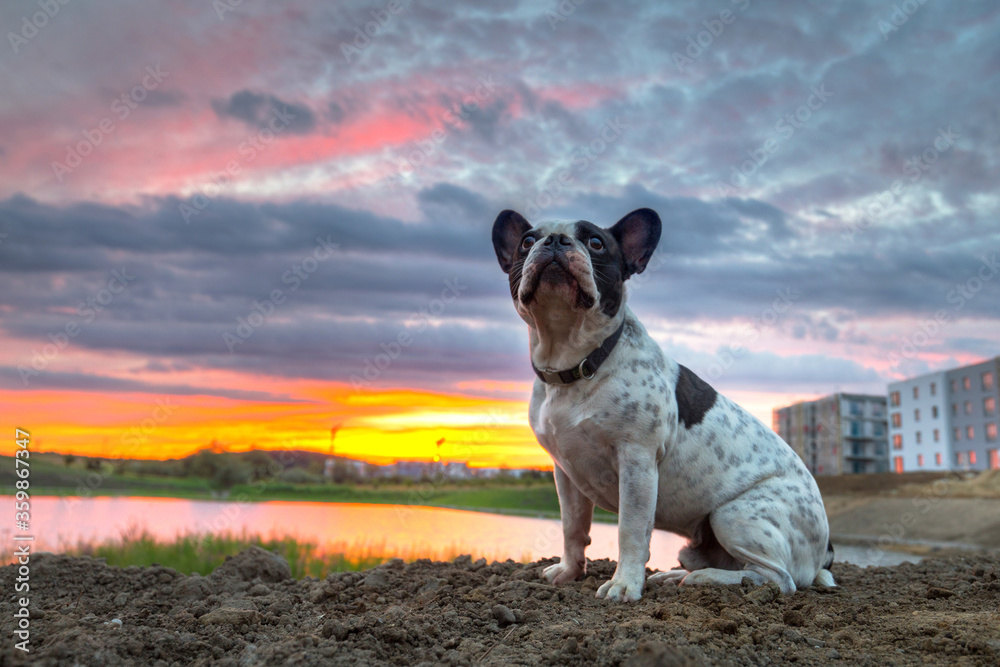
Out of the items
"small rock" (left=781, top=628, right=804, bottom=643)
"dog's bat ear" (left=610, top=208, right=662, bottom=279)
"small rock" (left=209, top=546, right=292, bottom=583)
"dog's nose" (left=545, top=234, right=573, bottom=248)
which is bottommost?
"small rock" (left=209, top=546, right=292, bottom=583)

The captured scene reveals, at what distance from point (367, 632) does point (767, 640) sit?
2229 mm

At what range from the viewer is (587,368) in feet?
17.1

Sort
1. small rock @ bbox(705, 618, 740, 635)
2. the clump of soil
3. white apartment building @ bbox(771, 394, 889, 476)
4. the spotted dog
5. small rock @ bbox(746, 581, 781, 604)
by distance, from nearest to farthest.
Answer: the clump of soil → small rock @ bbox(705, 618, 740, 635) → small rock @ bbox(746, 581, 781, 604) → the spotted dog → white apartment building @ bbox(771, 394, 889, 476)

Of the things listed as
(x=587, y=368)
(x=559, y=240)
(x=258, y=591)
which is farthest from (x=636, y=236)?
(x=258, y=591)

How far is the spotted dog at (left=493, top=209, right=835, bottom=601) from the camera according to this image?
5.07 metres

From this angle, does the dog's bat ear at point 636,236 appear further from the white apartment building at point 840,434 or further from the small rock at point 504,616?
the white apartment building at point 840,434

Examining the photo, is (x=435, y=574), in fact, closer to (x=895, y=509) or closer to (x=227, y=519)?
(x=227, y=519)

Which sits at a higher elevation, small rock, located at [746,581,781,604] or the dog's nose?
the dog's nose

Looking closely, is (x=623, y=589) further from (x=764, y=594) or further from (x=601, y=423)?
(x=601, y=423)

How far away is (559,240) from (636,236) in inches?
34.0

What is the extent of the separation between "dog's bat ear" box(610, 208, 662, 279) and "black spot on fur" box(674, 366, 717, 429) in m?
1.08

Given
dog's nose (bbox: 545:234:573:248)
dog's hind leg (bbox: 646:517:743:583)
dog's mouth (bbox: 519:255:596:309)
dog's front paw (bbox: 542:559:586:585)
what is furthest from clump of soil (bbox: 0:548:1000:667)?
dog's nose (bbox: 545:234:573:248)

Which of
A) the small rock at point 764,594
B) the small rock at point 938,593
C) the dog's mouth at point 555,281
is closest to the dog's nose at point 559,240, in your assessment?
the dog's mouth at point 555,281

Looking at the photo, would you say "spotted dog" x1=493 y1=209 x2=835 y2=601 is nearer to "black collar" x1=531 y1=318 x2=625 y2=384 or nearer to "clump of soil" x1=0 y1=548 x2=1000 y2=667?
"black collar" x1=531 y1=318 x2=625 y2=384
